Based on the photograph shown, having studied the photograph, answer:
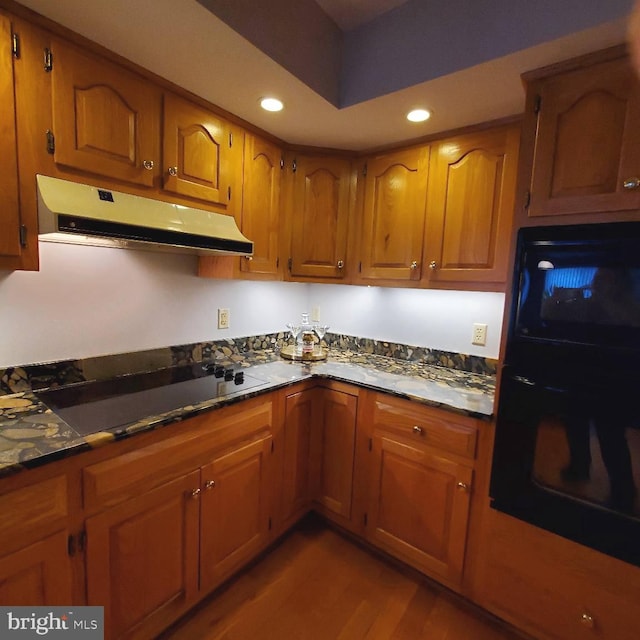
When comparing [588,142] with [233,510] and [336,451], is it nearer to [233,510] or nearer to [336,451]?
[336,451]

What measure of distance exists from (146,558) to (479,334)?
1780 mm

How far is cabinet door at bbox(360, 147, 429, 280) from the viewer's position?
1858mm

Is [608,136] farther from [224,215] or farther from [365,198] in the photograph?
[224,215]

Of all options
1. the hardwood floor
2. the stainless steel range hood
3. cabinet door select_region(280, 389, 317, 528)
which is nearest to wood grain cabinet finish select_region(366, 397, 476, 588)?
the hardwood floor

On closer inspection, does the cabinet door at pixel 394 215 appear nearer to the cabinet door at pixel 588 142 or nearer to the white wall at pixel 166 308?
the white wall at pixel 166 308

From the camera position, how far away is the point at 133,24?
45.1 inches

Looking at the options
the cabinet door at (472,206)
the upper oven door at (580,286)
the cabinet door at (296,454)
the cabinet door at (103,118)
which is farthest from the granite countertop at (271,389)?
the cabinet door at (103,118)

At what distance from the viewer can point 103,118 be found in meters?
1.29

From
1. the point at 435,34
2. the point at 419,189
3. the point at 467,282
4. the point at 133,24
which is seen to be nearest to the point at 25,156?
the point at 133,24

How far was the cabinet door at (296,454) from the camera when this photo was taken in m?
1.80

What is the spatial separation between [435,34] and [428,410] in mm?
1471

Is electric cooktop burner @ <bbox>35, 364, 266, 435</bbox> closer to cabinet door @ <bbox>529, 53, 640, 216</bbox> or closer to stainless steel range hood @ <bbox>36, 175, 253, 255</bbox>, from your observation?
stainless steel range hood @ <bbox>36, 175, 253, 255</bbox>

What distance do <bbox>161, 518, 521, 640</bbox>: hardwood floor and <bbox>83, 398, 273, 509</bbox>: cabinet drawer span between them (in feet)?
2.26

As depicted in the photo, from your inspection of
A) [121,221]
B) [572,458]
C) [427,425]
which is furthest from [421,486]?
[121,221]
